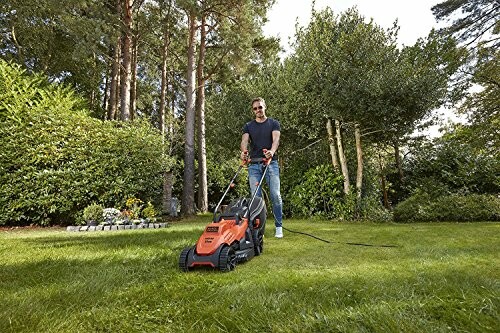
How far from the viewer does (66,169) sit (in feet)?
22.8

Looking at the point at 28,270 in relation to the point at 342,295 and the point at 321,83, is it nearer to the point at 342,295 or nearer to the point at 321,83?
the point at 342,295

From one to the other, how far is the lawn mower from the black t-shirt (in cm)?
97

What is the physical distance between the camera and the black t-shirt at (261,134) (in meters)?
3.87

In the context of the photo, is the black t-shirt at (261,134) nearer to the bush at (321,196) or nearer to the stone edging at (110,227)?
the stone edging at (110,227)

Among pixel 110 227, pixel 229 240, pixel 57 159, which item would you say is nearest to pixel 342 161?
pixel 110 227

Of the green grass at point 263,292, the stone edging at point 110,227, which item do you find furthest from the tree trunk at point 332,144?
the green grass at point 263,292

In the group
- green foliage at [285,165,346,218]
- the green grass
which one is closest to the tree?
green foliage at [285,165,346,218]

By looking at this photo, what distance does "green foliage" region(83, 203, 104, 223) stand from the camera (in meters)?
6.42

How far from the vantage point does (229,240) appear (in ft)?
8.09

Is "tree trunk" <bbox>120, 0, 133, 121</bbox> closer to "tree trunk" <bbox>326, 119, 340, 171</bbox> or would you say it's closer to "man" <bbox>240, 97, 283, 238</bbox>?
"tree trunk" <bbox>326, 119, 340, 171</bbox>

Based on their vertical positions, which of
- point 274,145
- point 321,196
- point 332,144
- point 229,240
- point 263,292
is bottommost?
point 263,292

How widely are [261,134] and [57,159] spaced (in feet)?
17.7

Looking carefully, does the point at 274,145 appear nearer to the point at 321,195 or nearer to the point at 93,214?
the point at 321,195

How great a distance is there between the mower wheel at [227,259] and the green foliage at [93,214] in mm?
5071
